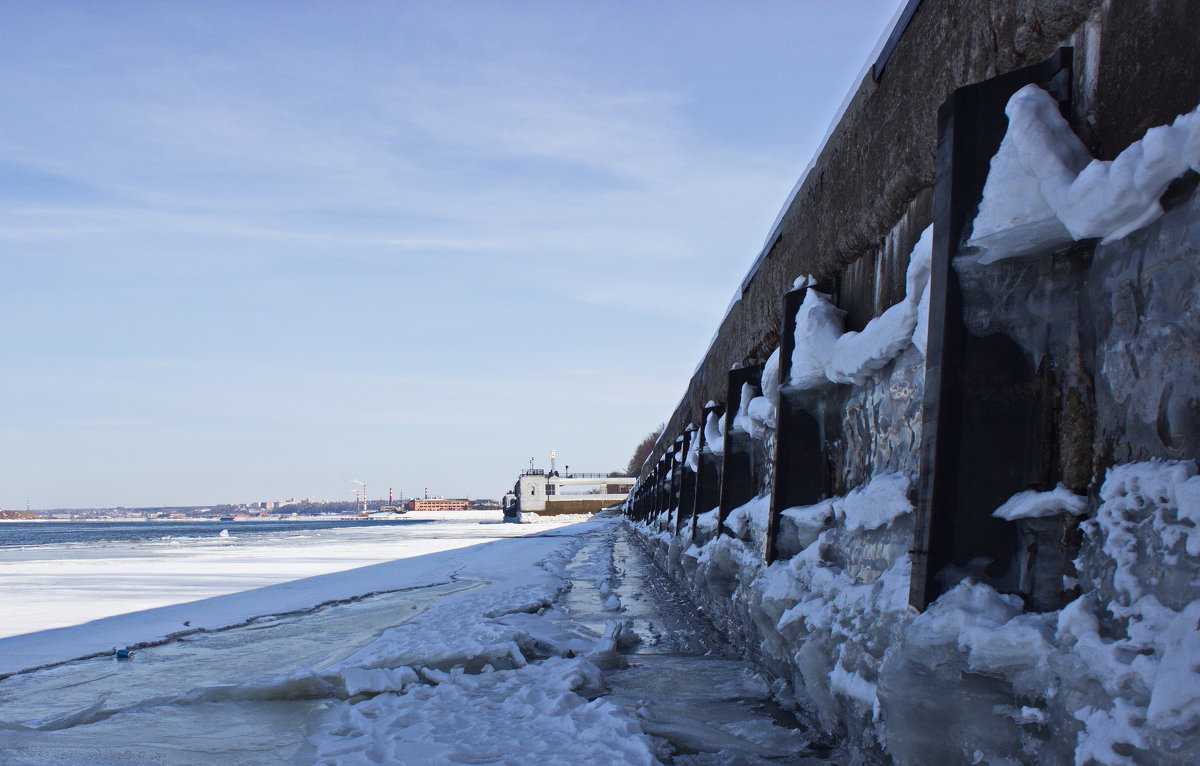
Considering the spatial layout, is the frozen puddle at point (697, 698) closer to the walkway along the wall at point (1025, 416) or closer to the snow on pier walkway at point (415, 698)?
the snow on pier walkway at point (415, 698)

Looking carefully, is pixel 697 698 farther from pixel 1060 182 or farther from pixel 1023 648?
pixel 1060 182

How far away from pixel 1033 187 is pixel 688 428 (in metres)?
11.3

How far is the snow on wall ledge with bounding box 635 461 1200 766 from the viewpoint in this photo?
1579 mm

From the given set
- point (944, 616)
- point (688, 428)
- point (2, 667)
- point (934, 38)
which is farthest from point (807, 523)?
point (688, 428)

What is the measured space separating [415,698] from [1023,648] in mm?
3095

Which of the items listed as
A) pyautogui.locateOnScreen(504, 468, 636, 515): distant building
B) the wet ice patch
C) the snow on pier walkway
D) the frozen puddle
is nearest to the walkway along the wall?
the frozen puddle

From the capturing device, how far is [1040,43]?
7.84 feet

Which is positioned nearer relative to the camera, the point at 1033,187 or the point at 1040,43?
the point at 1033,187

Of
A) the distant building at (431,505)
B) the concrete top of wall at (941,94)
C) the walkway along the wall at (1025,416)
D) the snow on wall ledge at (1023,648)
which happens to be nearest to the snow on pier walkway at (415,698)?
the snow on wall ledge at (1023,648)

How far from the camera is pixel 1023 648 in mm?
1983

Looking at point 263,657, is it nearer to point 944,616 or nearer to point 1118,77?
point 944,616

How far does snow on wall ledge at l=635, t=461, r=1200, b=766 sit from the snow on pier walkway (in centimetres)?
58

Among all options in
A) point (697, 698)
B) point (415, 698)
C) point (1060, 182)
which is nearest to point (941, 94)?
point (1060, 182)

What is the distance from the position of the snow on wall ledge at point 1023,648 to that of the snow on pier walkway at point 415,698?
22.8 inches
